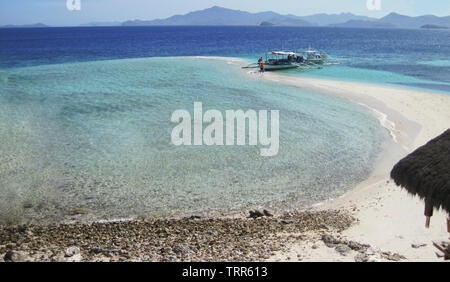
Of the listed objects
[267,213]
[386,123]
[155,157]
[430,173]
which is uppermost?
[430,173]

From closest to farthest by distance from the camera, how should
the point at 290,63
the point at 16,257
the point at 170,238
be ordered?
the point at 16,257
the point at 170,238
the point at 290,63

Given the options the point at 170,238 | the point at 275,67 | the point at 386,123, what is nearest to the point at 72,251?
the point at 170,238

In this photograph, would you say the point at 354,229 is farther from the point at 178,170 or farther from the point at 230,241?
the point at 178,170

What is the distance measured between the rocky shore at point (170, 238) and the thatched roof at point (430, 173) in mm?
1948

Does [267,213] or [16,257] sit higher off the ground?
[16,257]

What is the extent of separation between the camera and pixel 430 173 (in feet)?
23.5

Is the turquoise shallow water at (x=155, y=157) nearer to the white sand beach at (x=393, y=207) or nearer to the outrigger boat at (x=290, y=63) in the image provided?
the white sand beach at (x=393, y=207)

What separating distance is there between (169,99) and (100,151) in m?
10.1

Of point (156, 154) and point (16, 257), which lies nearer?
point (16, 257)

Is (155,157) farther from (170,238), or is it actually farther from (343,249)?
(343,249)

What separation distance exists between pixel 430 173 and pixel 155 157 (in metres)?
9.50

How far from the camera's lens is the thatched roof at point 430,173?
6754 mm

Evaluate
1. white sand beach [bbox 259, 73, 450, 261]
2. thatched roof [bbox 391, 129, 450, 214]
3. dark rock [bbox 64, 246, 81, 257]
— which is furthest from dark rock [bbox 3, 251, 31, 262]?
thatched roof [bbox 391, 129, 450, 214]

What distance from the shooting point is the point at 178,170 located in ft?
42.7
